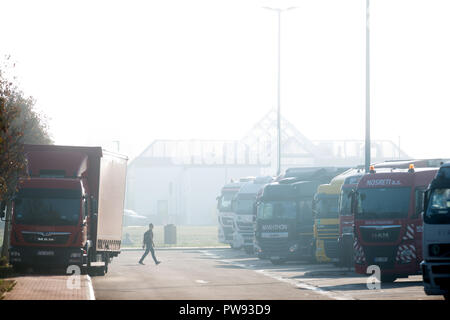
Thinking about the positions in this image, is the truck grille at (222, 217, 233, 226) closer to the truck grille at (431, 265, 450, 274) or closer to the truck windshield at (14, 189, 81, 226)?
the truck windshield at (14, 189, 81, 226)

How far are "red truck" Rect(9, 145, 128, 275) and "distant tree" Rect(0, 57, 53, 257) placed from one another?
53 cm

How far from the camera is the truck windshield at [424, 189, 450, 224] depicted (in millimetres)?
18536

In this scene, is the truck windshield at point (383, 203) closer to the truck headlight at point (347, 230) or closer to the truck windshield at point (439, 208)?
the truck headlight at point (347, 230)

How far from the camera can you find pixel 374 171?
1058 inches

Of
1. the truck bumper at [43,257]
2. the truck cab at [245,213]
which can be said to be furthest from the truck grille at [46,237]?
the truck cab at [245,213]

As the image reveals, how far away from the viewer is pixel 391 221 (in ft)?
84.5

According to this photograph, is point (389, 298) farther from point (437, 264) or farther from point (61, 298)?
point (61, 298)

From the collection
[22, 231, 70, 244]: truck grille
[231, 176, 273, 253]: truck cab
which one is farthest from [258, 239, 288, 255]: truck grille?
[22, 231, 70, 244]: truck grille

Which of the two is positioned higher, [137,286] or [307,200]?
[307,200]

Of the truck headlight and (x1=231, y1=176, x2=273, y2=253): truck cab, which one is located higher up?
(x1=231, y1=176, x2=273, y2=253): truck cab

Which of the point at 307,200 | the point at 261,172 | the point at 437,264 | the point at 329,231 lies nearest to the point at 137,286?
the point at 437,264
